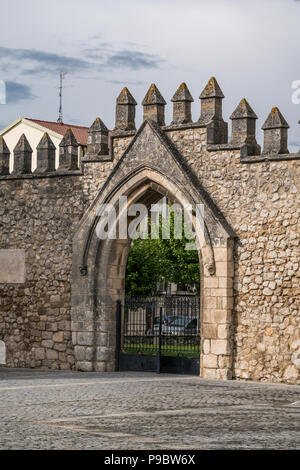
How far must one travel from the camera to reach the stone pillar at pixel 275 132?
14664mm

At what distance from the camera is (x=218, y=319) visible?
15.1 m

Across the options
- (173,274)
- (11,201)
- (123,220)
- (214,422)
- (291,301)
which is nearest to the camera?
(214,422)

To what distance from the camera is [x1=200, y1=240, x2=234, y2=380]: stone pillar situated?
589 inches

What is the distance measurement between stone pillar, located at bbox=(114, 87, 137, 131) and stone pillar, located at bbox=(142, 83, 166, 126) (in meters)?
0.32

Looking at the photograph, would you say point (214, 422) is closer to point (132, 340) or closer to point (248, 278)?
point (248, 278)

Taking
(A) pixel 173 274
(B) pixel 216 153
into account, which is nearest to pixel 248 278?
(B) pixel 216 153

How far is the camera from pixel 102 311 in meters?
16.5

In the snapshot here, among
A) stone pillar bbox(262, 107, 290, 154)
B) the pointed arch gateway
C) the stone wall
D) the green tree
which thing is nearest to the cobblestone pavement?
the stone wall

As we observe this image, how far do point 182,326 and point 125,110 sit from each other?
4.08m

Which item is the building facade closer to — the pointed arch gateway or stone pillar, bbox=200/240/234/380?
the pointed arch gateway

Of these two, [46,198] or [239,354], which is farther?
[46,198]

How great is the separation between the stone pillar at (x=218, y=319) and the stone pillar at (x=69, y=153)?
371 cm

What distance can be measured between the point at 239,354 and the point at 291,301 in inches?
51.4

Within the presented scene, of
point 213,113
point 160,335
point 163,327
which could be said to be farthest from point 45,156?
point 160,335
